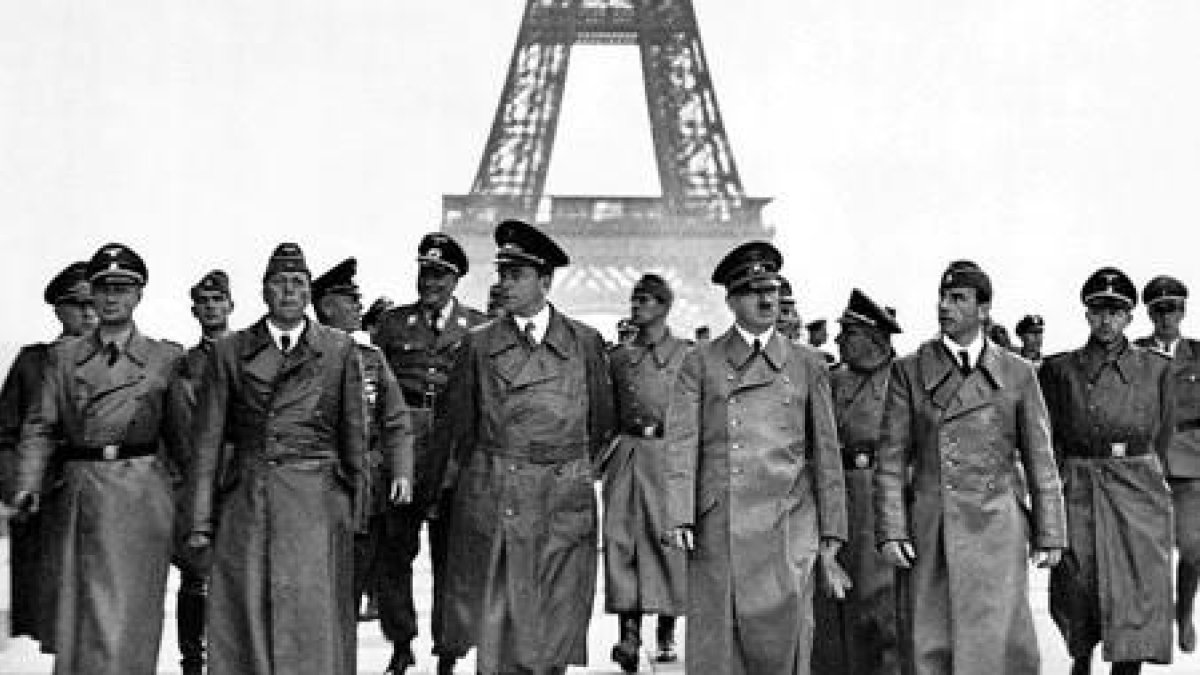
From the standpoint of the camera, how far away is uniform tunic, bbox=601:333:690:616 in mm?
5961

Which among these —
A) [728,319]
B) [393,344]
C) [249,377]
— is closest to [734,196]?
[728,319]

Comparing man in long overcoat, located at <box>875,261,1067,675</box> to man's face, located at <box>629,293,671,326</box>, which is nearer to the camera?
man in long overcoat, located at <box>875,261,1067,675</box>

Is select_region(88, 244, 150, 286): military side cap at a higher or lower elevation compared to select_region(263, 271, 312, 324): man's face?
higher

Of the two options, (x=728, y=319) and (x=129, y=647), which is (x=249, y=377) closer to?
(x=129, y=647)

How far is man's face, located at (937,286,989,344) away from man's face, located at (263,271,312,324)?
6.36 feet

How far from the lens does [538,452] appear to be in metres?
4.35

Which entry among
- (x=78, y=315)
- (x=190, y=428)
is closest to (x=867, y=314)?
(x=190, y=428)

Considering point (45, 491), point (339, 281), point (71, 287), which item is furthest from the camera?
point (71, 287)

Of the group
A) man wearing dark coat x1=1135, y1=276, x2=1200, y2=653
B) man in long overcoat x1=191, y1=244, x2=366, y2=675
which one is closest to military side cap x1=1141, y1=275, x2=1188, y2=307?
man wearing dark coat x1=1135, y1=276, x2=1200, y2=653

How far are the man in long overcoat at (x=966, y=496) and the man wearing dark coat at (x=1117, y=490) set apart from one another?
2.93ft

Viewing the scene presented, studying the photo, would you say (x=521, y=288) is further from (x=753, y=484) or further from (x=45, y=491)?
(x=45, y=491)

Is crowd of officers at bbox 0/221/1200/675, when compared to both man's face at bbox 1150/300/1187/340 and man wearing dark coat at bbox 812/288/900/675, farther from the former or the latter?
man's face at bbox 1150/300/1187/340

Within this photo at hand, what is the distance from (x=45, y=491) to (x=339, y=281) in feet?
4.47

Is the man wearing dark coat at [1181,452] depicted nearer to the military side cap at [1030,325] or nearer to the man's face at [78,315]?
the military side cap at [1030,325]
